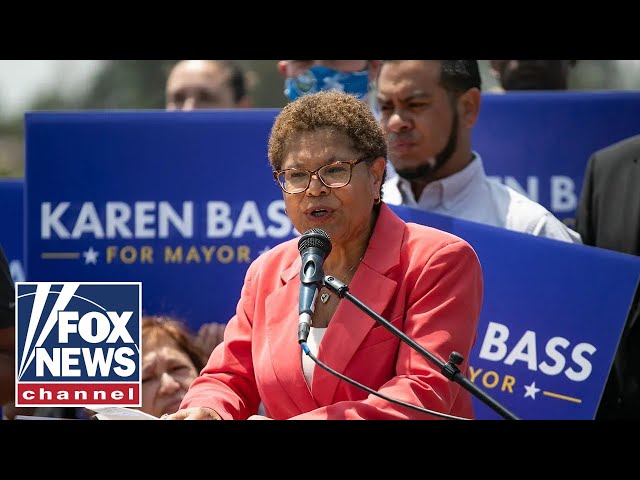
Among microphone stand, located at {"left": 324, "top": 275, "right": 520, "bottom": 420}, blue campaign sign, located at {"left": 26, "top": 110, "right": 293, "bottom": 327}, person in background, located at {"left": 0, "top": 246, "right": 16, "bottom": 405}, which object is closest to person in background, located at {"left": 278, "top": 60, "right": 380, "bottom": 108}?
blue campaign sign, located at {"left": 26, "top": 110, "right": 293, "bottom": 327}

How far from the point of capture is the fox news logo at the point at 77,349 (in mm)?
4082

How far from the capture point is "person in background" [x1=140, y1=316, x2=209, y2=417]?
4875 mm

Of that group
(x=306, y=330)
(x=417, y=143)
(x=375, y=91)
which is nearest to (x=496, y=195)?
(x=417, y=143)

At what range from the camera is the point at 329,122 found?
369cm

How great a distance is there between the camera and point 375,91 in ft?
18.8

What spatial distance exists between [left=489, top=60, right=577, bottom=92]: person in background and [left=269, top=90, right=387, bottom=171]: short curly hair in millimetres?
2573

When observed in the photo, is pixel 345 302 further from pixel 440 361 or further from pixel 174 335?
pixel 174 335

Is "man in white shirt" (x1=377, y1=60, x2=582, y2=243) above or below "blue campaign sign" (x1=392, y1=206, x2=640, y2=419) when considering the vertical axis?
above

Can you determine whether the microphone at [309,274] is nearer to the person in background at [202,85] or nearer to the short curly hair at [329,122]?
the short curly hair at [329,122]

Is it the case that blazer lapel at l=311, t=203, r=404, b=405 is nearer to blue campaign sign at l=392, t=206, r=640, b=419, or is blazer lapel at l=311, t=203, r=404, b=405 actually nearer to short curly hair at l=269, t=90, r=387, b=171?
short curly hair at l=269, t=90, r=387, b=171

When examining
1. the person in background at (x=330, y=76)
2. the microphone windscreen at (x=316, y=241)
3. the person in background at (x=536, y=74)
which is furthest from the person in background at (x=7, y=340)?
the person in background at (x=536, y=74)

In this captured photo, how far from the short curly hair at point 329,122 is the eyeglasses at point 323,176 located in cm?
7
